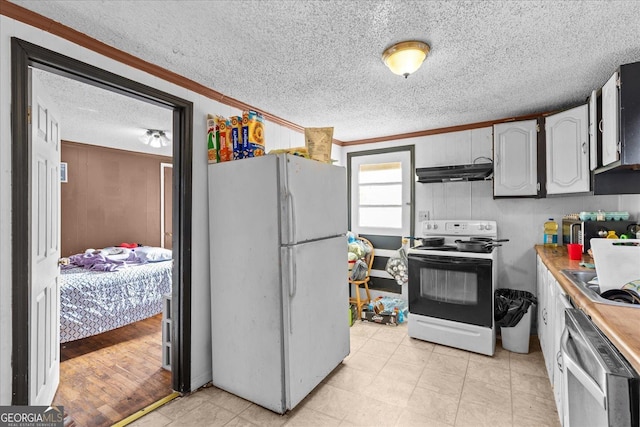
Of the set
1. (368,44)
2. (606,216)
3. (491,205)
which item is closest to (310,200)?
(368,44)

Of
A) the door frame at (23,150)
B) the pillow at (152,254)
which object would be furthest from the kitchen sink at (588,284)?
the pillow at (152,254)

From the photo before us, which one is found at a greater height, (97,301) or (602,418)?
(602,418)

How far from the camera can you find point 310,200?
7.15ft

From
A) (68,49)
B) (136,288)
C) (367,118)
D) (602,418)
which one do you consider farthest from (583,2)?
(136,288)

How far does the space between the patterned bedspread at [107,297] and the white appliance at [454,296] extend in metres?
2.90

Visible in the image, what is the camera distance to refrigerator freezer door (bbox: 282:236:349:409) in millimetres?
1963

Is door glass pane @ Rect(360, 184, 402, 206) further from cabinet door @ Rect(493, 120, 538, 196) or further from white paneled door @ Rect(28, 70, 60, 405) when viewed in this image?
white paneled door @ Rect(28, 70, 60, 405)

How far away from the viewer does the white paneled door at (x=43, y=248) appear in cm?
164

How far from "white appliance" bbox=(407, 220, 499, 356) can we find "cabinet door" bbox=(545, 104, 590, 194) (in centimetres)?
76

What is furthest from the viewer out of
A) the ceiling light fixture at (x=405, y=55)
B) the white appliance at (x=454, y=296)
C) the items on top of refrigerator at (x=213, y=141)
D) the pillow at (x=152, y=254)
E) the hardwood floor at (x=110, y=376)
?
the pillow at (x=152, y=254)

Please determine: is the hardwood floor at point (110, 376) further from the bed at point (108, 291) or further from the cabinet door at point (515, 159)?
the cabinet door at point (515, 159)

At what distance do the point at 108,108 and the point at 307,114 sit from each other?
6.19ft

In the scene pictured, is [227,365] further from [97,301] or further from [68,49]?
[68,49]

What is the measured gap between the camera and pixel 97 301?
3.06 m
